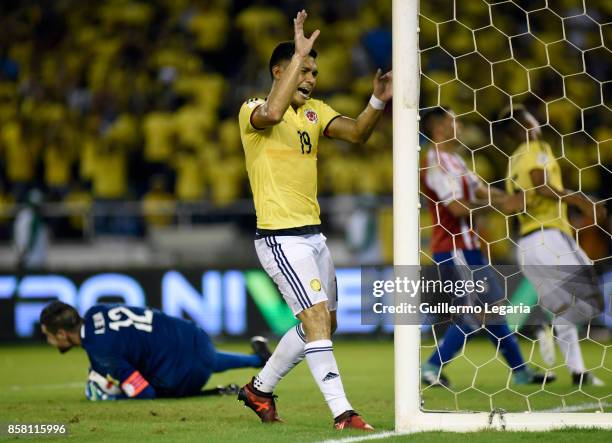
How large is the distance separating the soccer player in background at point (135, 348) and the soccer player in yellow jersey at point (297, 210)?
1548 mm

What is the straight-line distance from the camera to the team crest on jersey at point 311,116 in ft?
19.8

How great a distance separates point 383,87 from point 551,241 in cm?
282

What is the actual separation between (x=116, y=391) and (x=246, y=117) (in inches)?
104

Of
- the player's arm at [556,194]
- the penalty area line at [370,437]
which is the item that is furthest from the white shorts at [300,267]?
the player's arm at [556,194]

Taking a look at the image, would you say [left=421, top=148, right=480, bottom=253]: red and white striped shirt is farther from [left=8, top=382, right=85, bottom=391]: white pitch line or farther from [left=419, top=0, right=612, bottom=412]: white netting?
Answer: [left=8, top=382, right=85, bottom=391]: white pitch line

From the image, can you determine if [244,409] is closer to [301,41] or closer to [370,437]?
[370,437]

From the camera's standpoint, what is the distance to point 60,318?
7.46 m

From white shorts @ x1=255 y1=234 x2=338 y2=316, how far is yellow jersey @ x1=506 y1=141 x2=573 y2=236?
257 centimetres

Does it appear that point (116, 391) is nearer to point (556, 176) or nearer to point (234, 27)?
point (556, 176)

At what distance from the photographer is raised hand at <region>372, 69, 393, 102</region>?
5.87m

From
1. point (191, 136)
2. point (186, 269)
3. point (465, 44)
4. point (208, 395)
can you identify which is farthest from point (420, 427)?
point (465, 44)

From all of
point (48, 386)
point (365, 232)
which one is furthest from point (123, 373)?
point (365, 232)

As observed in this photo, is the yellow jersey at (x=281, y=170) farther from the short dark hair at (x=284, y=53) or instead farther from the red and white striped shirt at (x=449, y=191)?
the red and white striped shirt at (x=449, y=191)

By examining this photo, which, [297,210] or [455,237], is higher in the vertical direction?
[297,210]
